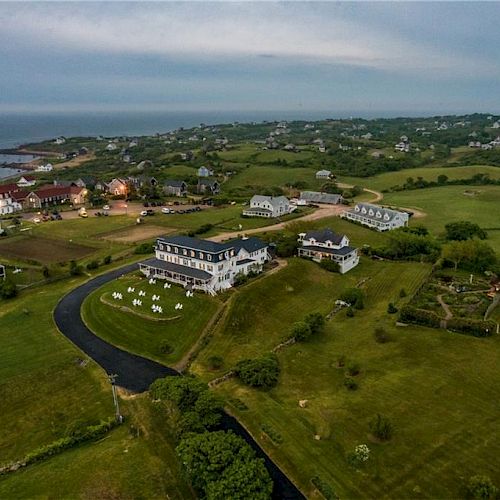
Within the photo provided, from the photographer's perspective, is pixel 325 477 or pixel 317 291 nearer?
pixel 325 477

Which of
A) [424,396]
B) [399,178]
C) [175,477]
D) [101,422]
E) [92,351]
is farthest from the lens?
[399,178]

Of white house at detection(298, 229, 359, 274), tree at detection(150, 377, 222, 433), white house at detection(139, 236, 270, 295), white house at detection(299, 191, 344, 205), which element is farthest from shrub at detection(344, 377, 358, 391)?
white house at detection(299, 191, 344, 205)

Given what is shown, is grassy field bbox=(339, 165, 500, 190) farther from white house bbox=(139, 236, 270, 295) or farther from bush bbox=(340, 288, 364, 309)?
white house bbox=(139, 236, 270, 295)

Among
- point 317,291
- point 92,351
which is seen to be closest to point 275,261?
point 317,291

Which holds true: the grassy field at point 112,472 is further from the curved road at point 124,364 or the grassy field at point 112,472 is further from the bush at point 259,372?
the bush at point 259,372

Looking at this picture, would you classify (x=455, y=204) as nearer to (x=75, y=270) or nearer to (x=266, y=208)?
(x=266, y=208)

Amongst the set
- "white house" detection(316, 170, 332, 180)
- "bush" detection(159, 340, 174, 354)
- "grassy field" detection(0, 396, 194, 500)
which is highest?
"white house" detection(316, 170, 332, 180)

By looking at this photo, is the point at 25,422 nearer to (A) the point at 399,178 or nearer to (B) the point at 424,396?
(B) the point at 424,396
